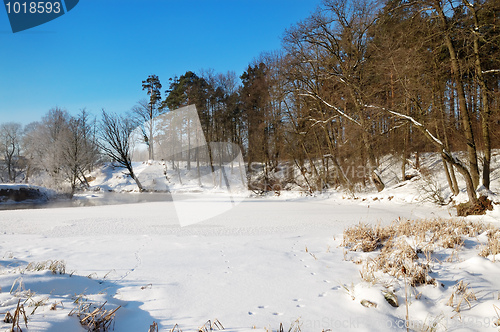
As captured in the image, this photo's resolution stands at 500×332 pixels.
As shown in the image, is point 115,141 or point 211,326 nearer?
point 211,326

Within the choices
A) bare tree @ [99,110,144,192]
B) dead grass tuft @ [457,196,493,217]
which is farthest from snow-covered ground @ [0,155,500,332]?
bare tree @ [99,110,144,192]

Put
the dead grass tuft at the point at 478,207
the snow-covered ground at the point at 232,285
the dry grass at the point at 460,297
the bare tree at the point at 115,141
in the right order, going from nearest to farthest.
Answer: the snow-covered ground at the point at 232,285
the dry grass at the point at 460,297
the dead grass tuft at the point at 478,207
the bare tree at the point at 115,141

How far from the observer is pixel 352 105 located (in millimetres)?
16391

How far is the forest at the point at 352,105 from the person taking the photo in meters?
8.23

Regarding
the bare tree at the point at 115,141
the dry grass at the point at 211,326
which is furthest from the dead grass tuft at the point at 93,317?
the bare tree at the point at 115,141

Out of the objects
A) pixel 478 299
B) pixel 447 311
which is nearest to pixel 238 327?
pixel 447 311

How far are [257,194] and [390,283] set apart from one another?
17.6 metres

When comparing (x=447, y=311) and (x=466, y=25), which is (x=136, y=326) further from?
(x=466, y=25)

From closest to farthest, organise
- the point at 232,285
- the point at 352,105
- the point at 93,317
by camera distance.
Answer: the point at 93,317, the point at 232,285, the point at 352,105

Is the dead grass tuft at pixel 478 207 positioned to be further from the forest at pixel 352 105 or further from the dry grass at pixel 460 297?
the dry grass at pixel 460 297

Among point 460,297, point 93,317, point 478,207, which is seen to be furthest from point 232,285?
point 478,207

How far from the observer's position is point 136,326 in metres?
1.97

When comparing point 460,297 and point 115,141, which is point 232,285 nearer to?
point 460,297

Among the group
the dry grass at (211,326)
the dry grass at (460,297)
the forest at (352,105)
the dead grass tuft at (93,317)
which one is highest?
the forest at (352,105)
